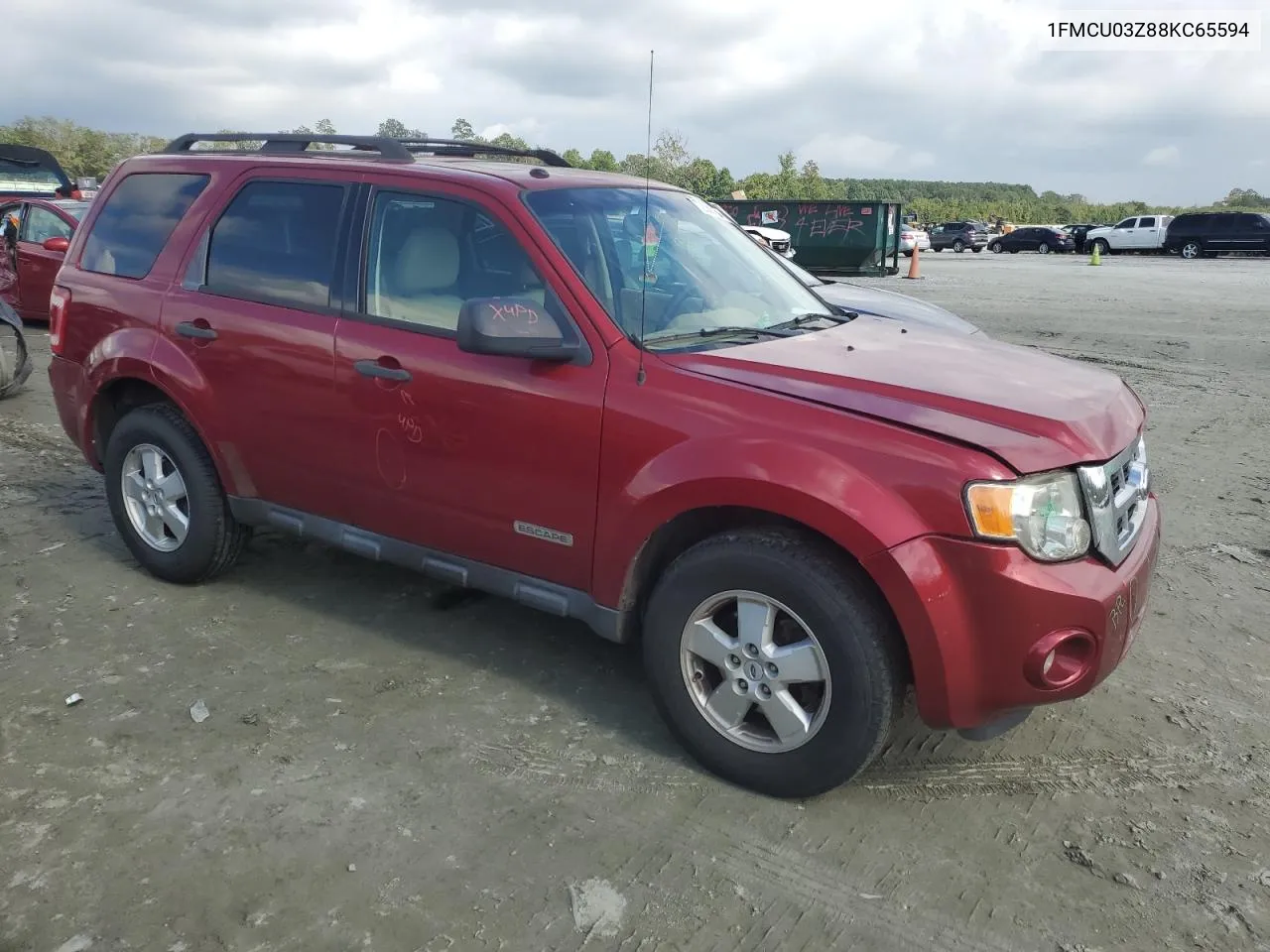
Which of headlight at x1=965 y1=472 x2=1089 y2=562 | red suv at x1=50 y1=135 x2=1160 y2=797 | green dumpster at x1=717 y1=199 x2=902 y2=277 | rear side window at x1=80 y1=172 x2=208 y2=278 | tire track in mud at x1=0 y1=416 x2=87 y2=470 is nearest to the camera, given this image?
headlight at x1=965 y1=472 x2=1089 y2=562

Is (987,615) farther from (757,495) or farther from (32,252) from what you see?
(32,252)

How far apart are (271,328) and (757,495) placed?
2.22 metres

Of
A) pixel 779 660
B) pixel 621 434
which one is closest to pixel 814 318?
pixel 621 434

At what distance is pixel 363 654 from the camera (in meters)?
4.14

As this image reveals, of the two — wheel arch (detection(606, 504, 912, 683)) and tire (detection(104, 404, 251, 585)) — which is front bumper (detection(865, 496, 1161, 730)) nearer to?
wheel arch (detection(606, 504, 912, 683))

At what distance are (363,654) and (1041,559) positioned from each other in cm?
259

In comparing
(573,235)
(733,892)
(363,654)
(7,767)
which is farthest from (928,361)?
(7,767)

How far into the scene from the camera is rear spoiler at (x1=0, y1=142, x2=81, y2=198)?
51.0ft

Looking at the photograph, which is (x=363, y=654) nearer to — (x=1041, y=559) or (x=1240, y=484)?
(x=1041, y=559)

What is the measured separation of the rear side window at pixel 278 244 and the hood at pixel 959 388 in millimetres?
1613

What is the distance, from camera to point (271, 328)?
4152 mm

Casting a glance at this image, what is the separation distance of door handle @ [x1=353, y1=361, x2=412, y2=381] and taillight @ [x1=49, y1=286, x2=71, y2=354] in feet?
6.39

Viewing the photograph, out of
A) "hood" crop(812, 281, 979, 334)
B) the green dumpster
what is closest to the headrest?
"hood" crop(812, 281, 979, 334)

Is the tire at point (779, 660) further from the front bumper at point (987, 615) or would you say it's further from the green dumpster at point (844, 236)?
the green dumpster at point (844, 236)
